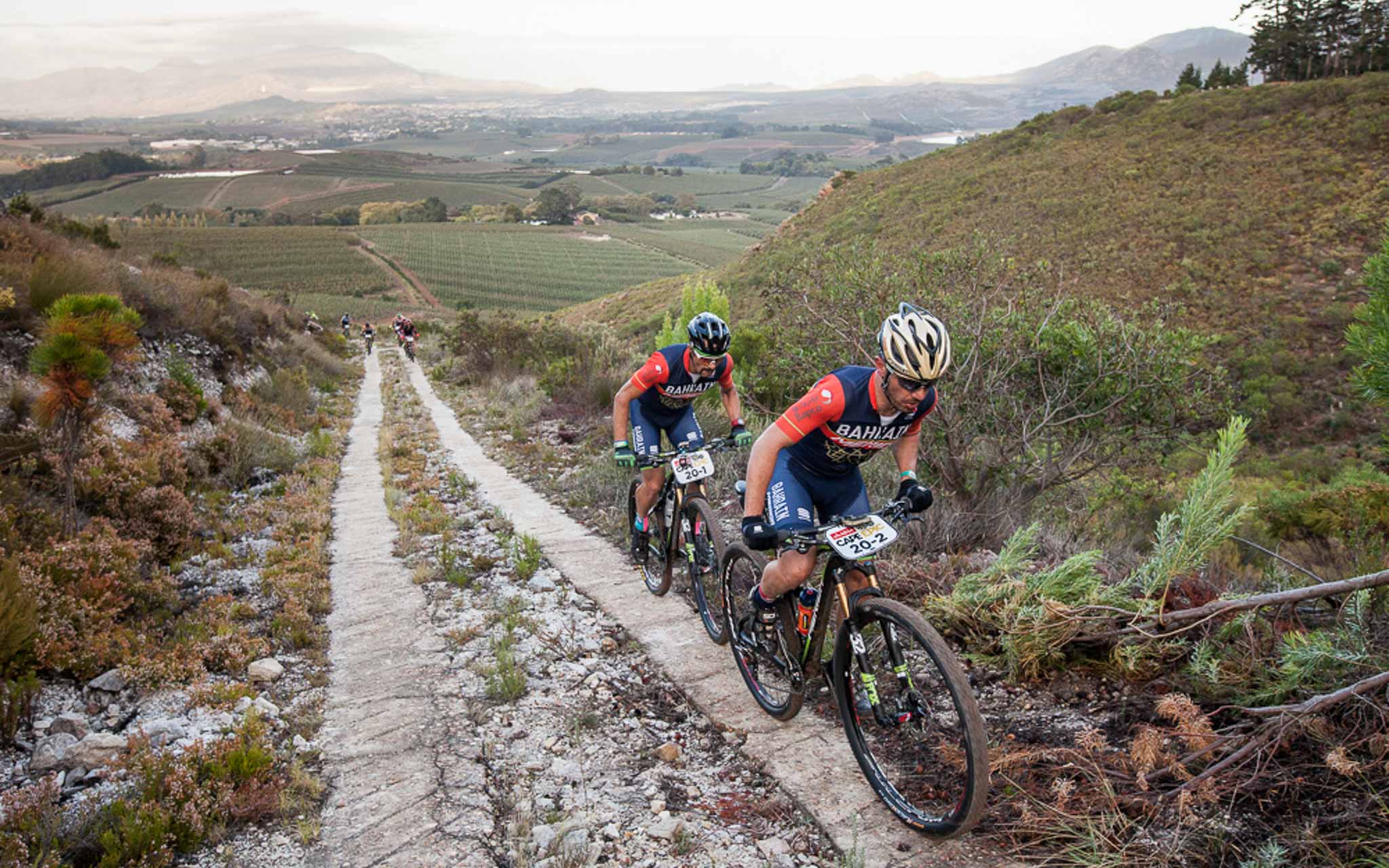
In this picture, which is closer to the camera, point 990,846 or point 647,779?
point 990,846

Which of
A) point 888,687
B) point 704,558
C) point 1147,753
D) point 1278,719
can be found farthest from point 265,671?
point 1278,719

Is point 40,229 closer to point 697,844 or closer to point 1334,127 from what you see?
point 697,844

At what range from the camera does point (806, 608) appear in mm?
4488

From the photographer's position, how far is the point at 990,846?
3.48 metres

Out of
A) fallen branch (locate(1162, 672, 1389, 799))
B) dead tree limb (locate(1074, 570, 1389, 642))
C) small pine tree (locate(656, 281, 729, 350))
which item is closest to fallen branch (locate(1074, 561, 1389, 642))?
dead tree limb (locate(1074, 570, 1389, 642))

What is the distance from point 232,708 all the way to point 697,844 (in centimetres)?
324

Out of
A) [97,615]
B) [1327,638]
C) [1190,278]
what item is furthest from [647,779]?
[1190,278]

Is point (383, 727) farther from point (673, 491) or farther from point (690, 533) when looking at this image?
point (673, 491)

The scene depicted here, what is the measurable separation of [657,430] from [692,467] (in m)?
1.00

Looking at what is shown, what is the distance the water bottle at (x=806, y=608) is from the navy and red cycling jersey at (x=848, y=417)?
85cm

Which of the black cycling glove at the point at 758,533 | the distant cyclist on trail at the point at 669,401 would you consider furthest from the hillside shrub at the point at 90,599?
the black cycling glove at the point at 758,533

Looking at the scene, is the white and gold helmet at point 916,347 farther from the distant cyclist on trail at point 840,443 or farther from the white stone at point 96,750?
the white stone at point 96,750

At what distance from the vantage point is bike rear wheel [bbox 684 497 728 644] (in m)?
5.87

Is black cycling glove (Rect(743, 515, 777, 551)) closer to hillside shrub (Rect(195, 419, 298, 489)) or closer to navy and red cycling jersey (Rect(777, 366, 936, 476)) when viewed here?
navy and red cycling jersey (Rect(777, 366, 936, 476))
